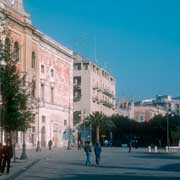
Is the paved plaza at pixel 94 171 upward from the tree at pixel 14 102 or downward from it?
downward

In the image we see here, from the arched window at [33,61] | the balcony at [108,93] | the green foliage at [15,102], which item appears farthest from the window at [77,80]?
the green foliage at [15,102]

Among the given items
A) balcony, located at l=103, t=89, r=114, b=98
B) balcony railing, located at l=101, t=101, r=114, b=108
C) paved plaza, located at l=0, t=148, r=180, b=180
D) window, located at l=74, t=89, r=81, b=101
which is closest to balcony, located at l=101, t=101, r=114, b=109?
balcony railing, located at l=101, t=101, r=114, b=108

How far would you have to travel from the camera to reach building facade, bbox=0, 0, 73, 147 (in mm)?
79125

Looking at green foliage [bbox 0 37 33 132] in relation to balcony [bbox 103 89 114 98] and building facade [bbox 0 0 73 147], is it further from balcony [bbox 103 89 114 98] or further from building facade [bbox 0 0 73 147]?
balcony [bbox 103 89 114 98]

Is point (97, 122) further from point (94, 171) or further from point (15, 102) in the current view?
point (94, 171)

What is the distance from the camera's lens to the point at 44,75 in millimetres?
92250

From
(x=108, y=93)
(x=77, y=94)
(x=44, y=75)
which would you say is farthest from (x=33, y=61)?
(x=108, y=93)

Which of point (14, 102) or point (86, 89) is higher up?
point (86, 89)

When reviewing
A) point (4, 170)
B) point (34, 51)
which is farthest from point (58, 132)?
point (4, 170)

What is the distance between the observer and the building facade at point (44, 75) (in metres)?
79.1

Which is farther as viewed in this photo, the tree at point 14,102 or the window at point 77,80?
the window at point 77,80

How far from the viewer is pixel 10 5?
7881 cm

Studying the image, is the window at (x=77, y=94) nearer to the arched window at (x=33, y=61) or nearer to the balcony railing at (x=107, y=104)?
the balcony railing at (x=107, y=104)

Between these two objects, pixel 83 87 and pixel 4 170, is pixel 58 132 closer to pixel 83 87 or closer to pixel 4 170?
pixel 83 87
